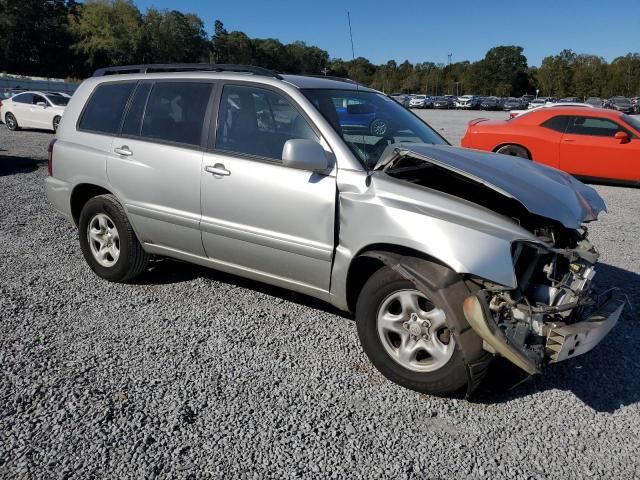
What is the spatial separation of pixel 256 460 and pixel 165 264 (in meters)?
3.12

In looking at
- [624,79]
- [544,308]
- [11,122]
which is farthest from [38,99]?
[624,79]

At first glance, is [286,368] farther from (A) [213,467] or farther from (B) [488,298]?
(B) [488,298]

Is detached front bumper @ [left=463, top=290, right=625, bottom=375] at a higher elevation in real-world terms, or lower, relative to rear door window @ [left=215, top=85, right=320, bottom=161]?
lower

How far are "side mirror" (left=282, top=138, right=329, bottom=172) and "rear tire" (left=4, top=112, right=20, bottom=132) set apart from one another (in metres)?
19.0

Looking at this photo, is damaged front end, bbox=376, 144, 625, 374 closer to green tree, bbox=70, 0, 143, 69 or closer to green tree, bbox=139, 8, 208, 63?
green tree, bbox=70, 0, 143, 69

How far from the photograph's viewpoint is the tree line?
272 feet

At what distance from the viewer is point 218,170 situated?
3.94 meters

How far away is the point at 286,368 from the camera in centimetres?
351

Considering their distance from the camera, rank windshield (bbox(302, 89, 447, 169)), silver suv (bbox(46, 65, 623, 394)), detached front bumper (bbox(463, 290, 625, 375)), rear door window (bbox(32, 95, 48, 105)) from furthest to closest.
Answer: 1. rear door window (bbox(32, 95, 48, 105))
2. windshield (bbox(302, 89, 447, 169))
3. silver suv (bbox(46, 65, 623, 394))
4. detached front bumper (bbox(463, 290, 625, 375))

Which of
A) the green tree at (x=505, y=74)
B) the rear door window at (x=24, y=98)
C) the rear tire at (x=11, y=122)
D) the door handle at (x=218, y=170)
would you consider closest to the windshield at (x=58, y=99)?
the rear door window at (x=24, y=98)

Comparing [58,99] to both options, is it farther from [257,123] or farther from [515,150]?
[257,123]

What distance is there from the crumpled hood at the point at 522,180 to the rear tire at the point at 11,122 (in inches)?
758

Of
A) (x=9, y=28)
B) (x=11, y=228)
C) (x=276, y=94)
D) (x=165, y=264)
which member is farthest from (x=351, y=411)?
(x=9, y=28)

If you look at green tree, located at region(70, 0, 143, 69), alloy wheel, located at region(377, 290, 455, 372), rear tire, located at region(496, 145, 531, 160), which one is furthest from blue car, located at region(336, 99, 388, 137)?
green tree, located at region(70, 0, 143, 69)
